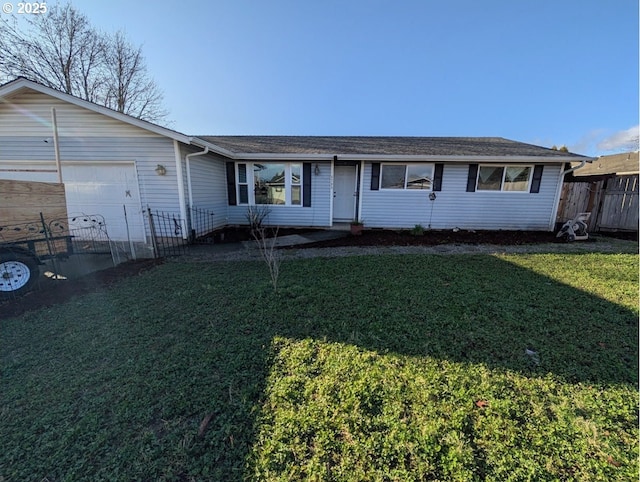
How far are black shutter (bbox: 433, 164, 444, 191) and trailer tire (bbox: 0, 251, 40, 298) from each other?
395 inches

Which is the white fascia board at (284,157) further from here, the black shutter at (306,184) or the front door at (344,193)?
the front door at (344,193)

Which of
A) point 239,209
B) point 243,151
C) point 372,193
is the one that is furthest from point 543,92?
point 239,209

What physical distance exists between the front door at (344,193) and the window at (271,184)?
1.36 meters

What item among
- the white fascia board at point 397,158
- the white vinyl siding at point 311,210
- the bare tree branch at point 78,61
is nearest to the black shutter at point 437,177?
the white fascia board at point 397,158

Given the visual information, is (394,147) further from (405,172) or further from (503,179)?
(503,179)

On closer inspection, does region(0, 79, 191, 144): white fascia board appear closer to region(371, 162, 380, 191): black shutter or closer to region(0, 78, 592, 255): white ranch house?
region(0, 78, 592, 255): white ranch house

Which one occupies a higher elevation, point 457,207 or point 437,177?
point 437,177

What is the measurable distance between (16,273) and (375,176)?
28.6ft

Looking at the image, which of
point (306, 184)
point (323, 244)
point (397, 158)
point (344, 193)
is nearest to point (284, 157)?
point (306, 184)

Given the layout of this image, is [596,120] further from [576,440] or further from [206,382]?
[206,382]

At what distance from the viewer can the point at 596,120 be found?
12.0 m

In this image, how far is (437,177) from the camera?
8.88 metres

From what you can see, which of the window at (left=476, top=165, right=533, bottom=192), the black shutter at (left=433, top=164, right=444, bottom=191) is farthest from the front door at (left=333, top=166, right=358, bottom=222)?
the window at (left=476, top=165, right=533, bottom=192)

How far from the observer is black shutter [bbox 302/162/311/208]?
9.07 meters
